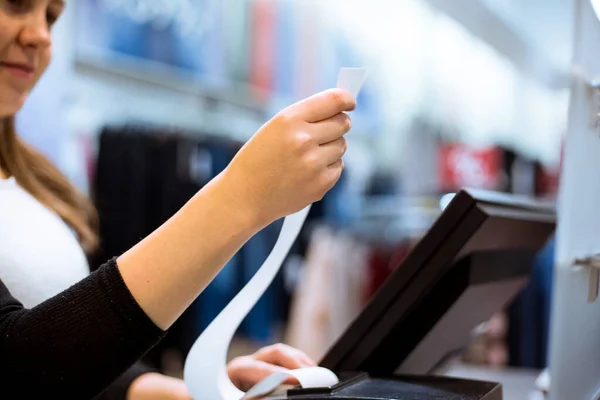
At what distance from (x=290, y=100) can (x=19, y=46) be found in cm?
294

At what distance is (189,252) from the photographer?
48cm

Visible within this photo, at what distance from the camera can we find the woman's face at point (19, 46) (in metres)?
0.69

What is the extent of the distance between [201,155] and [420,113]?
72.6 inches

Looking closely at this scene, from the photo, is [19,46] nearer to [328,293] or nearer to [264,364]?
[264,364]

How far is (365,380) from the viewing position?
59cm

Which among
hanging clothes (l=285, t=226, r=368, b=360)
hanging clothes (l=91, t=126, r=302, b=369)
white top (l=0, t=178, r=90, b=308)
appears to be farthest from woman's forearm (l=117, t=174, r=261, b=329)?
hanging clothes (l=285, t=226, r=368, b=360)

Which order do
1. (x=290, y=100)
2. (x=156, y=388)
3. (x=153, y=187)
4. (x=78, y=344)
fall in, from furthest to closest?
(x=290, y=100) → (x=153, y=187) → (x=156, y=388) → (x=78, y=344)

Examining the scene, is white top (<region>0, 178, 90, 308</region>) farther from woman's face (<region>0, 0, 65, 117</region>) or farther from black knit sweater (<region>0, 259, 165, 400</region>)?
black knit sweater (<region>0, 259, 165, 400</region>)

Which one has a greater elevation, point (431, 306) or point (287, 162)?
point (287, 162)

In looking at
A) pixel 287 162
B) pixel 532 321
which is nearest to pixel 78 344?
pixel 287 162

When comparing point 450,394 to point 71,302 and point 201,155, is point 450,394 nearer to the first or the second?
point 71,302

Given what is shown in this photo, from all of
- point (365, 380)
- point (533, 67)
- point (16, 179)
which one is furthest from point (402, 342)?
point (533, 67)

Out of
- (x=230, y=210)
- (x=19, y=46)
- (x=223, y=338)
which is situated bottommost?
(x=223, y=338)

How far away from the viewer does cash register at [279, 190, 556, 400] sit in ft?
1.86
